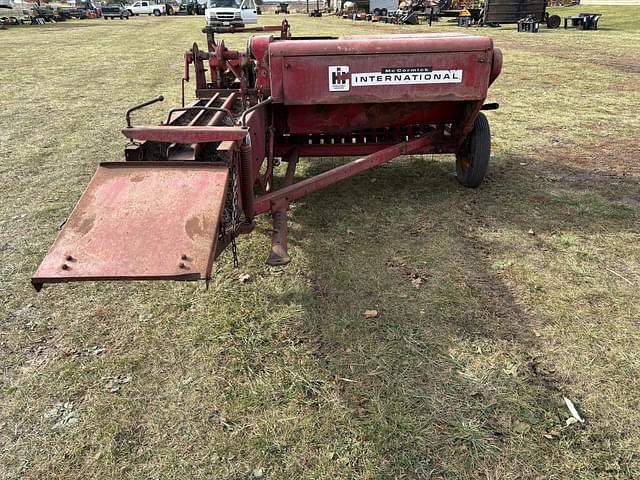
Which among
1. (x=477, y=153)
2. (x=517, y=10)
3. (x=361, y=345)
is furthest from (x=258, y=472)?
(x=517, y=10)

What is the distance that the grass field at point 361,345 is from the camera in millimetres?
2203

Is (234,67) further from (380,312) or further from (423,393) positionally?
(423,393)

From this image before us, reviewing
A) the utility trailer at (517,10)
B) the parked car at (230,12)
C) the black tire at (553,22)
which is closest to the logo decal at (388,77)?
the parked car at (230,12)

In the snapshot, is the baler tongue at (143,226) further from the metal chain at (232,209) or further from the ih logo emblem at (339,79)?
the ih logo emblem at (339,79)

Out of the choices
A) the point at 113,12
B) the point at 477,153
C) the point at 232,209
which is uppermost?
the point at 113,12

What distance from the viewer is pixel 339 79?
375cm

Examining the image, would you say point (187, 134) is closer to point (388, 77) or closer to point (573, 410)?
point (388, 77)

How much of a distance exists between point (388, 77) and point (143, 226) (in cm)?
227

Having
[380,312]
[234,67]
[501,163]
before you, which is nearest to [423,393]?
[380,312]

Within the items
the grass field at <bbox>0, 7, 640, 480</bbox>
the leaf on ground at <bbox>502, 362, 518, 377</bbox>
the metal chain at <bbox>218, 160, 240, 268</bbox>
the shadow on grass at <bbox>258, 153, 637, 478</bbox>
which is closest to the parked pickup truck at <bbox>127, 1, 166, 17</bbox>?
the grass field at <bbox>0, 7, 640, 480</bbox>

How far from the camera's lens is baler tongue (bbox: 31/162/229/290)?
2.14 metres

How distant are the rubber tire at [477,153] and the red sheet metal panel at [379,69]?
79cm

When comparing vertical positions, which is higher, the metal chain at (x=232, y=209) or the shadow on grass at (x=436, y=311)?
the metal chain at (x=232, y=209)

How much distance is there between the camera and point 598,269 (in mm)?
3510
